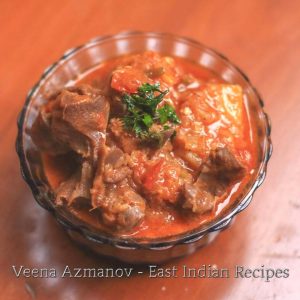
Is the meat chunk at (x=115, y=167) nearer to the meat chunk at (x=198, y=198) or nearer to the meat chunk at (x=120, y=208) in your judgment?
the meat chunk at (x=120, y=208)

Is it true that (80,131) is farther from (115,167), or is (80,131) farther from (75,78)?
(75,78)

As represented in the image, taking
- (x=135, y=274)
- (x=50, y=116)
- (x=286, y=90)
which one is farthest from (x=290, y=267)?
(x=50, y=116)

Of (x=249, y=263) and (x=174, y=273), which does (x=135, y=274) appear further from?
(x=249, y=263)

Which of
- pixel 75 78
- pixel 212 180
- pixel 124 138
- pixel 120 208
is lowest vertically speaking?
pixel 120 208

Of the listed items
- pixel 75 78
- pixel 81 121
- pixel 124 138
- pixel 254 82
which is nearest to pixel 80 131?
pixel 81 121

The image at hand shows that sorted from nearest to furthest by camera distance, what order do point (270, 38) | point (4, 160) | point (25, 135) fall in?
1. point (25, 135)
2. point (4, 160)
3. point (270, 38)

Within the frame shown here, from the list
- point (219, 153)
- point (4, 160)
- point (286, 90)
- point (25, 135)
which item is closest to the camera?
point (219, 153)

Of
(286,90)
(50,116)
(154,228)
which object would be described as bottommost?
(154,228)
